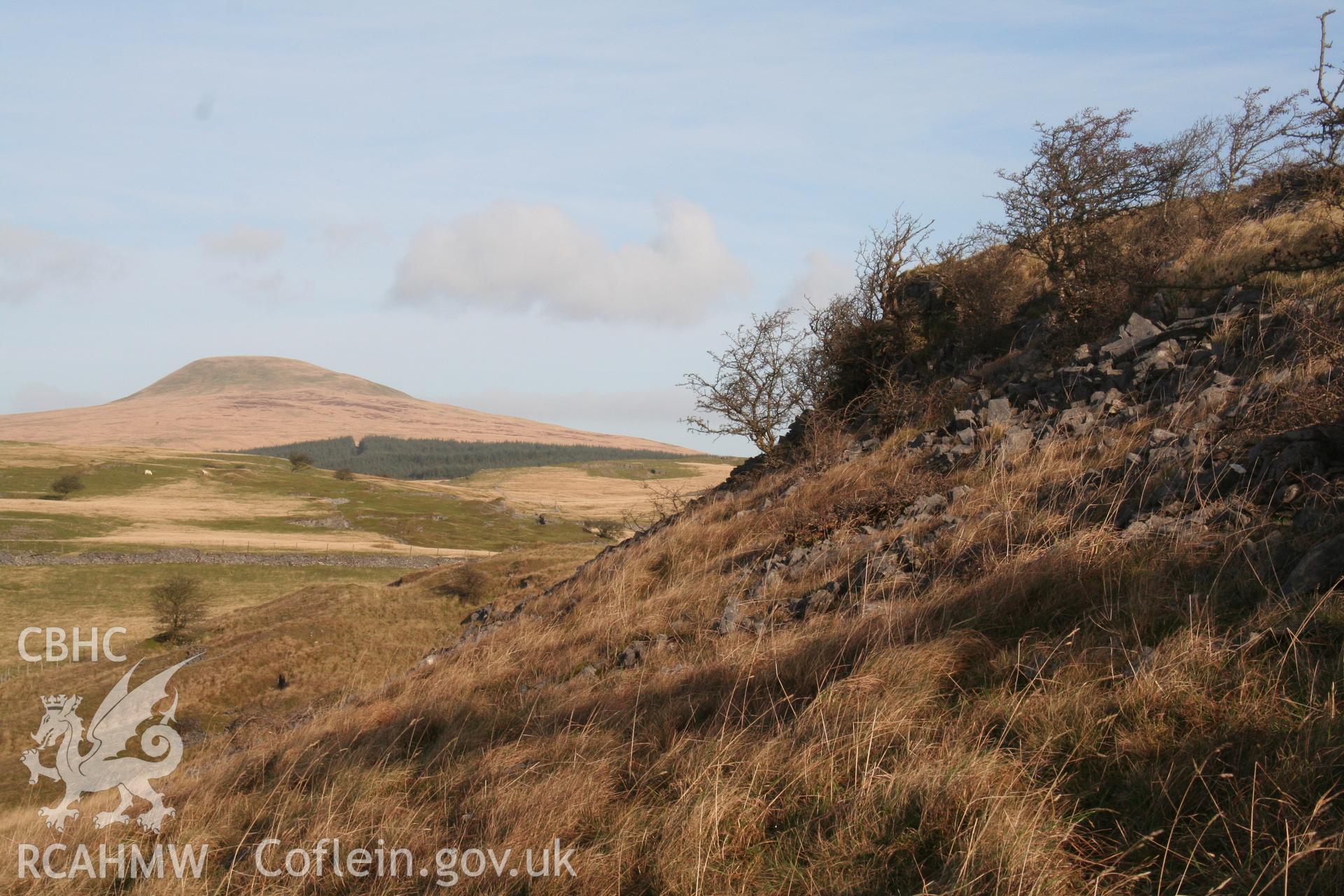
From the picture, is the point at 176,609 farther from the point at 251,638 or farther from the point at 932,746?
the point at 932,746

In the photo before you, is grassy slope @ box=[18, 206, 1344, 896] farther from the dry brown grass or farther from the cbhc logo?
the cbhc logo

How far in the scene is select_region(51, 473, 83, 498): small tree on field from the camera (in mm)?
105750

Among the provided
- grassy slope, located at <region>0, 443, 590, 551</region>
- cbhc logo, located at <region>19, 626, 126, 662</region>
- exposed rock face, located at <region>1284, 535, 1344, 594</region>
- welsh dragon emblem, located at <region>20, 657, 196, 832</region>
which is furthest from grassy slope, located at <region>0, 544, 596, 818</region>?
grassy slope, located at <region>0, 443, 590, 551</region>

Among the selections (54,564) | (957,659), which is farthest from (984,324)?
(54,564)

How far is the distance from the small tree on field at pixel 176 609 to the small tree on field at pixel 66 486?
80.3 metres

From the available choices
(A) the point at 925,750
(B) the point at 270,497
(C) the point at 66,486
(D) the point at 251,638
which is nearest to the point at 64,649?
(D) the point at 251,638

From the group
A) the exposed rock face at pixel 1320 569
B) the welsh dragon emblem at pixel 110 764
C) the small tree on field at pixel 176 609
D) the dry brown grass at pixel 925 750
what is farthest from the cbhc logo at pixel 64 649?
the exposed rock face at pixel 1320 569

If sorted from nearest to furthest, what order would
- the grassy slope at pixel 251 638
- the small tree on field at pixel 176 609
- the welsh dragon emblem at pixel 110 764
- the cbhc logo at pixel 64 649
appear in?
the welsh dragon emblem at pixel 110 764
the grassy slope at pixel 251 638
the cbhc logo at pixel 64 649
the small tree on field at pixel 176 609

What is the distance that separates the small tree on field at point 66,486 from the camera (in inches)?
4163

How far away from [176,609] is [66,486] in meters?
87.1

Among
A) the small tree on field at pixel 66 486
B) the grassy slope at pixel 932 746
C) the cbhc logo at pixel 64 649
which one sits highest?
the grassy slope at pixel 932 746

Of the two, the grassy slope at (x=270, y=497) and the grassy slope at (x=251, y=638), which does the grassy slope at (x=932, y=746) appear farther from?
the grassy slope at (x=270, y=497)

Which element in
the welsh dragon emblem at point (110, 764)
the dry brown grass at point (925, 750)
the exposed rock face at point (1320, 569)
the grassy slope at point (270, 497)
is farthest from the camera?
the grassy slope at point (270, 497)

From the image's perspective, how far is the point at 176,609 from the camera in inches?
1592
